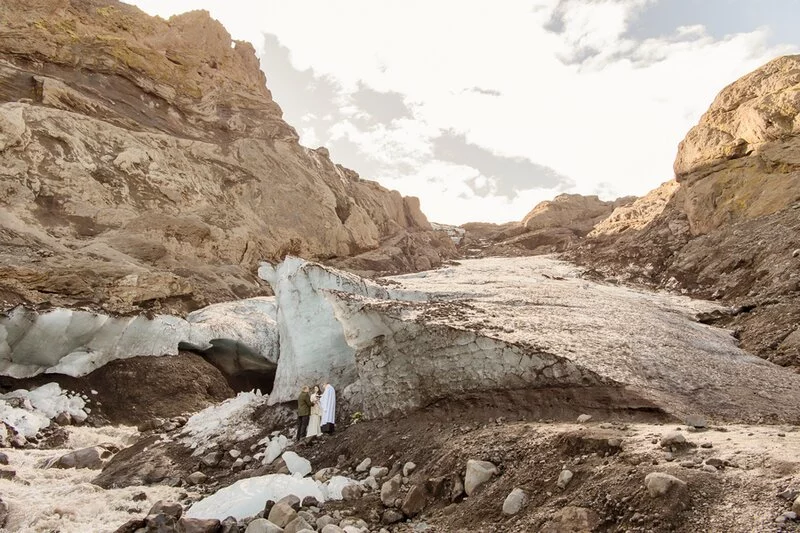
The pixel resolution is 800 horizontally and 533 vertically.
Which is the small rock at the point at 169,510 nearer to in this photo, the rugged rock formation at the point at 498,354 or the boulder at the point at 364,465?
the boulder at the point at 364,465

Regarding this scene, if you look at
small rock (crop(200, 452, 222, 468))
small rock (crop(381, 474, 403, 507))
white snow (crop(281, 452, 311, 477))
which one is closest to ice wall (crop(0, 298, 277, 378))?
small rock (crop(200, 452, 222, 468))

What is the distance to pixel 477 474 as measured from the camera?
5531 millimetres

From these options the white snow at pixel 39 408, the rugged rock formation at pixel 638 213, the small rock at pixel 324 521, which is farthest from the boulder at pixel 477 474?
the rugged rock formation at pixel 638 213

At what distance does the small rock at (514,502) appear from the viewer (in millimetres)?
4742

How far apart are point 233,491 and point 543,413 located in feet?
13.4

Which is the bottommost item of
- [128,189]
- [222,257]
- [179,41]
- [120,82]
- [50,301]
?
[50,301]

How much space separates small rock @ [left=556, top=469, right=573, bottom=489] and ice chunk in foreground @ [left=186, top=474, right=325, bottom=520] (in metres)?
3.02

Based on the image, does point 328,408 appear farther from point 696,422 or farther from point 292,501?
point 696,422

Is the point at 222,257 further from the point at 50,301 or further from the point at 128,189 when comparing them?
the point at 50,301

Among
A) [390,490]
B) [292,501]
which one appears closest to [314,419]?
[292,501]

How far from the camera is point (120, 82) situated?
32281 mm

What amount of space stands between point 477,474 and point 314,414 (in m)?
4.03

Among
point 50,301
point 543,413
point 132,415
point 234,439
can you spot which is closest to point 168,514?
point 234,439

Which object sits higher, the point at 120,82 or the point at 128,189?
the point at 120,82
